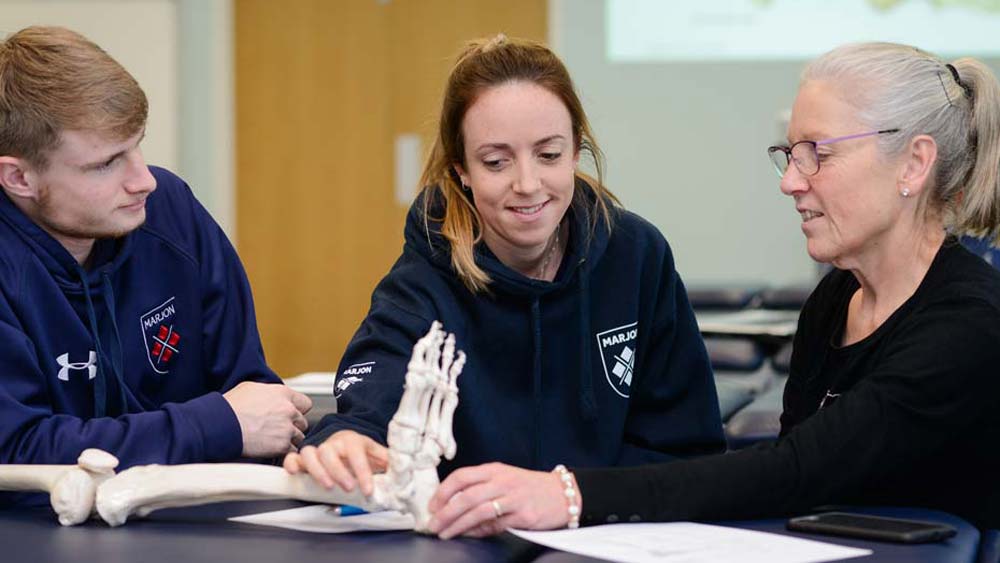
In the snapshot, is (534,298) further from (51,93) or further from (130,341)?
(51,93)

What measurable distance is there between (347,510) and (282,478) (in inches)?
3.3

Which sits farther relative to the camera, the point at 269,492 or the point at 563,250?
the point at 563,250

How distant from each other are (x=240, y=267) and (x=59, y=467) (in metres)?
0.66

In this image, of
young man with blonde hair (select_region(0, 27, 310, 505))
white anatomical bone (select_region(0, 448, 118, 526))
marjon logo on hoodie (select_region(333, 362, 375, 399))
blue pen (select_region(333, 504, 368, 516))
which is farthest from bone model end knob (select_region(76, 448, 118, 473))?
marjon logo on hoodie (select_region(333, 362, 375, 399))

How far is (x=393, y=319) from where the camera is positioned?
1847 mm

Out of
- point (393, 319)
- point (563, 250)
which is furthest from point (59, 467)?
point (563, 250)

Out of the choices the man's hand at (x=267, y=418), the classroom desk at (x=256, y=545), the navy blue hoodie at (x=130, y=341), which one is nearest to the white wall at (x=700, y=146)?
the navy blue hoodie at (x=130, y=341)

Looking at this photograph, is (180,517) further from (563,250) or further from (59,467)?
(563,250)

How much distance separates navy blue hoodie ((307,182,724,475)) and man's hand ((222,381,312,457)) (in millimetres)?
97

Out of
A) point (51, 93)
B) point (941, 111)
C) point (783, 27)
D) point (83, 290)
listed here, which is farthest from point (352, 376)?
point (783, 27)

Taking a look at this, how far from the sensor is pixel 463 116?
6.30 ft

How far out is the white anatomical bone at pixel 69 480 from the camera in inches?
57.3

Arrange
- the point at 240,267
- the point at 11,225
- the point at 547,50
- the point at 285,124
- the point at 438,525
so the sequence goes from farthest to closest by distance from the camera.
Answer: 1. the point at 285,124
2. the point at 240,267
3. the point at 547,50
4. the point at 11,225
5. the point at 438,525

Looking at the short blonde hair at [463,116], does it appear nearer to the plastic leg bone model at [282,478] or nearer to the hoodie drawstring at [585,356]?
the hoodie drawstring at [585,356]
